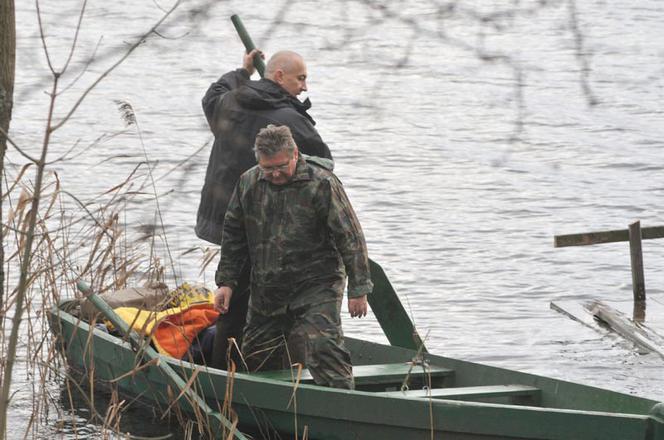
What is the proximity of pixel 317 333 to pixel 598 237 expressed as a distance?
452 centimetres

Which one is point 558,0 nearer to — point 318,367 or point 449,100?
point 318,367

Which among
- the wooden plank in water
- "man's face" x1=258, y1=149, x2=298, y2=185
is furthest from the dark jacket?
the wooden plank in water

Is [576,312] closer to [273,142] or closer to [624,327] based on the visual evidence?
[624,327]

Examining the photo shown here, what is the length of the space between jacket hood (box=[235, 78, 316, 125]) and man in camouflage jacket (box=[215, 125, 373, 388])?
2.24 ft

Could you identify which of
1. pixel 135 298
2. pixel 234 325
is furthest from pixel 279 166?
pixel 135 298

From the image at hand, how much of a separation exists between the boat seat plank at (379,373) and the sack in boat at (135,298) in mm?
1035

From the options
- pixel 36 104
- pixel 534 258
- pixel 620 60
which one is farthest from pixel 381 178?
pixel 620 60

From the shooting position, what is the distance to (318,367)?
7734 millimetres

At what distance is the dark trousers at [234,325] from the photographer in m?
8.20

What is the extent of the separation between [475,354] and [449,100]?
46.3 ft

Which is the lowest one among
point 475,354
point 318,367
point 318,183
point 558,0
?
point 475,354

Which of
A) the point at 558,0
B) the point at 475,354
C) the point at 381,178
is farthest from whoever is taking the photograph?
the point at 381,178

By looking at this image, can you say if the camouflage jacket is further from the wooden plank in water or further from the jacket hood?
the wooden plank in water

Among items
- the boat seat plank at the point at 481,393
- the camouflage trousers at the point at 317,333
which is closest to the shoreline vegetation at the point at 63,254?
the camouflage trousers at the point at 317,333
